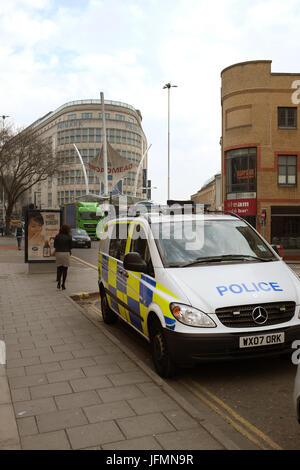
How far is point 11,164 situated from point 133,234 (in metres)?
41.7

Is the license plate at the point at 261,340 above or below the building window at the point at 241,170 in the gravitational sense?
below

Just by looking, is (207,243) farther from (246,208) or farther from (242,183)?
(242,183)

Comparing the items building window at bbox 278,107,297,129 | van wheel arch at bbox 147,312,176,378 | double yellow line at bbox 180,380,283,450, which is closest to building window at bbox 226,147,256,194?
building window at bbox 278,107,297,129

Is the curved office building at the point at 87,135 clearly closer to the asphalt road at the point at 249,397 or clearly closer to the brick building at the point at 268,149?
the brick building at the point at 268,149

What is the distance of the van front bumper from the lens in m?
4.58

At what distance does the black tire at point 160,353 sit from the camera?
495 centimetres

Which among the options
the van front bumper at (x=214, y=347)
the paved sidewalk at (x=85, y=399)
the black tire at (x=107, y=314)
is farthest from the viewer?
the black tire at (x=107, y=314)

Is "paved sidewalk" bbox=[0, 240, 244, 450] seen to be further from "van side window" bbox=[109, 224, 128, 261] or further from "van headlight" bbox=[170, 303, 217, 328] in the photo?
"van side window" bbox=[109, 224, 128, 261]

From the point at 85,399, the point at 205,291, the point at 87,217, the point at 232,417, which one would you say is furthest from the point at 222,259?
the point at 87,217

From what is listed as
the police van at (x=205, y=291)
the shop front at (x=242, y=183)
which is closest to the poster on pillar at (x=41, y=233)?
the police van at (x=205, y=291)

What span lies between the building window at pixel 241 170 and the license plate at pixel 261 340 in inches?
1204

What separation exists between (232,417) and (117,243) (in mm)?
3749
